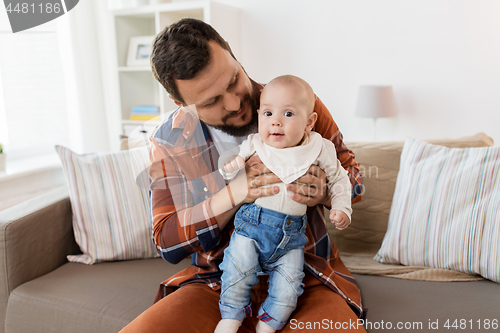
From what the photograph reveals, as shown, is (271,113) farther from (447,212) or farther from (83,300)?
(83,300)

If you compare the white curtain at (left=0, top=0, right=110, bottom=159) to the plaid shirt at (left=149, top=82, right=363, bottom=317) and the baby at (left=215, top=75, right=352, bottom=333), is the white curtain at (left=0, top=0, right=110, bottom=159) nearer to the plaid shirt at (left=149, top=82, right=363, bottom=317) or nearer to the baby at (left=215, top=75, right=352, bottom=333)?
the plaid shirt at (left=149, top=82, right=363, bottom=317)

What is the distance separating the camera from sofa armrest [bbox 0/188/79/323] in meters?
1.31

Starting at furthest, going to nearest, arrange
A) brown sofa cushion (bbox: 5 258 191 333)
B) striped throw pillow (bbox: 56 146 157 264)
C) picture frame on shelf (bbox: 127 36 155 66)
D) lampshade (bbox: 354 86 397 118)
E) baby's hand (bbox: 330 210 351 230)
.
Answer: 1. picture frame on shelf (bbox: 127 36 155 66)
2. lampshade (bbox: 354 86 397 118)
3. striped throw pillow (bbox: 56 146 157 264)
4. brown sofa cushion (bbox: 5 258 191 333)
5. baby's hand (bbox: 330 210 351 230)

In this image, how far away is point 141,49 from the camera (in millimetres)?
2680

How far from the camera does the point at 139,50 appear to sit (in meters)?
2.69

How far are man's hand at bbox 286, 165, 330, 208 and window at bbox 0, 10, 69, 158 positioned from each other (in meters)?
2.02

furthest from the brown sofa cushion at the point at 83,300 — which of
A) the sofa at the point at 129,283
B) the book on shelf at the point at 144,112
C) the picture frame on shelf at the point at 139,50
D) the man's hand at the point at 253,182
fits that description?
the picture frame on shelf at the point at 139,50

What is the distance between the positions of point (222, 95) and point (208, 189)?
0.89ft

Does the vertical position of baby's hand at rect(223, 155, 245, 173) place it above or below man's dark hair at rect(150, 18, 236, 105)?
below

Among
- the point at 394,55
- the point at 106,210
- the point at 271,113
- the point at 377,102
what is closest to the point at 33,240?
the point at 106,210

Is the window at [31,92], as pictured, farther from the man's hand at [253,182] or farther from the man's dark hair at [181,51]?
the man's hand at [253,182]

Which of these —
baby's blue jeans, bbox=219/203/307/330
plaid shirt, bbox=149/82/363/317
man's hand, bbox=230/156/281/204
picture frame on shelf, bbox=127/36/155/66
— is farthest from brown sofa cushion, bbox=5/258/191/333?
picture frame on shelf, bbox=127/36/155/66

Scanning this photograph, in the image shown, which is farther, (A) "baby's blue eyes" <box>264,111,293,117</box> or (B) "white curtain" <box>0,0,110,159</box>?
(B) "white curtain" <box>0,0,110,159</box>

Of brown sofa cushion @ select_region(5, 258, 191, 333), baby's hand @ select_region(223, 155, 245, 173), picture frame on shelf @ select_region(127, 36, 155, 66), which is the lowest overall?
brown sofa cushion @ select_region(5, 258, 191, 333)
